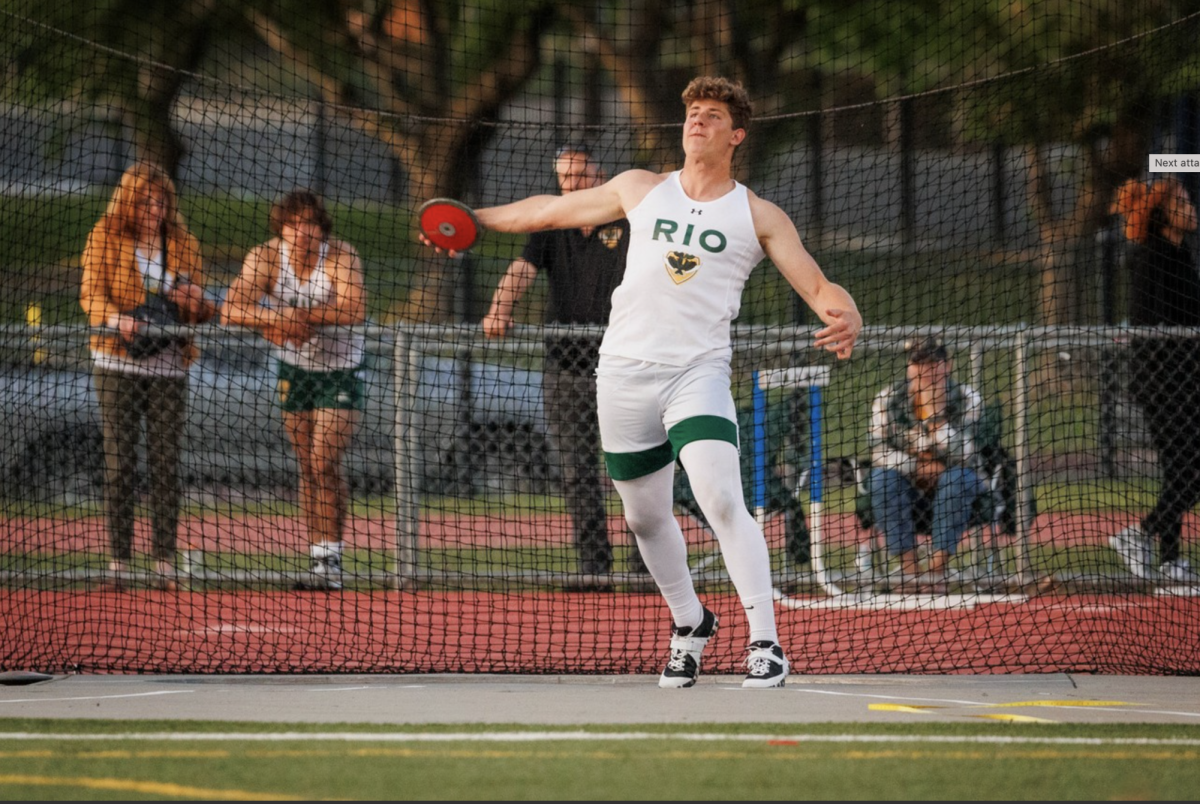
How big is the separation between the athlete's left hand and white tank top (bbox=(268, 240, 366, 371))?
3566 mm

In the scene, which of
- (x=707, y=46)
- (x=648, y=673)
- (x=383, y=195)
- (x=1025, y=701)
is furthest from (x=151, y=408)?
(x=707, y=46)

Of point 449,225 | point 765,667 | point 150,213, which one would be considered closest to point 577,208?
point 449,225

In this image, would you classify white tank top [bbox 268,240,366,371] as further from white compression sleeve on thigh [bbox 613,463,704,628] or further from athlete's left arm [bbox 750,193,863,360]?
athlete's left arm [bbox 750,193,863,360]

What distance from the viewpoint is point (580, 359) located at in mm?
9578

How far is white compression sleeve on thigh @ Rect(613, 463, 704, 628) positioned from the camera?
21.5 ft

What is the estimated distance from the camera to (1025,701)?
6094 mm

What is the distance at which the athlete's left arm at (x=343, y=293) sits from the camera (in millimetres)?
9031

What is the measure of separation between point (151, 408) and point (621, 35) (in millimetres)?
11855

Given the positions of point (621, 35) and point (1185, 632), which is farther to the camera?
point (621, 35)

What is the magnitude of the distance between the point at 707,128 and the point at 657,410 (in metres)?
1.13

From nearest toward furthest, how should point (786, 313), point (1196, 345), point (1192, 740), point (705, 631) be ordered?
point (1192, 740) < point (705, 631) < point (1196, 345) < point (786, 313)

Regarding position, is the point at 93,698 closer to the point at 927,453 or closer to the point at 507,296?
the point at 507,296

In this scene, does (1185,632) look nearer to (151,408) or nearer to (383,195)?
(151,408)

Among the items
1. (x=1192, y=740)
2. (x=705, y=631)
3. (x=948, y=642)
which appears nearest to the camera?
(x=1192, y=740)
